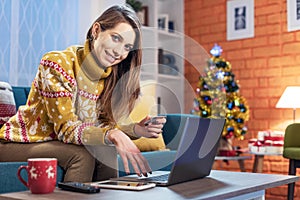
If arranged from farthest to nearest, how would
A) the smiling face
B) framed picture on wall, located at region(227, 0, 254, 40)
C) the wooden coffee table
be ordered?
framed picture on wall, located at region(227, 0, 254, 40) → the smiling face → the wooden coffee table

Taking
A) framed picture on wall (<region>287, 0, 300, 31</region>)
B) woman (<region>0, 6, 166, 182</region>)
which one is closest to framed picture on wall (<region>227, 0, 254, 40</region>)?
framed picture on wall (<region>287, 0, 300, 31</region>)

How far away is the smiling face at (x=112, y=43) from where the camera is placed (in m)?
1.45

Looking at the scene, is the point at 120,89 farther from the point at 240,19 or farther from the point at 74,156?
the point at 240,19

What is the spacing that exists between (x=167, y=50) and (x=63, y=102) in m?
3.40

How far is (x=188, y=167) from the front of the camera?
1281mm

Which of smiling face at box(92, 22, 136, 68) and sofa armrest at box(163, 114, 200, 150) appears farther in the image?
sofa armrest at box(163, 114, 200, 150)

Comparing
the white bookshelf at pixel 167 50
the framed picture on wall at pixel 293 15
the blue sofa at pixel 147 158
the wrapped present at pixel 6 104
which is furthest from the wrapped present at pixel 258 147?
the wrapped present at pixel 6 104

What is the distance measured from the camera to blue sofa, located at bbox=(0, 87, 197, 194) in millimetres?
1503

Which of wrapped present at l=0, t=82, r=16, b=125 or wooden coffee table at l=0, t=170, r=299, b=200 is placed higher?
wrapped present at l=0, t=82, r=16, b=125

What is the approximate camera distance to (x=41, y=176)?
3.51 feet

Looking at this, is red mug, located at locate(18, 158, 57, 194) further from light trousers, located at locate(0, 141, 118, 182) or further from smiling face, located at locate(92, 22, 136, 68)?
smiling face, located at locate(92, 22, 136, 68)

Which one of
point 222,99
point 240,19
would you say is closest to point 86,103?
point 222,99

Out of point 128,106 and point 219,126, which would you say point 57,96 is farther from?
point 219,126

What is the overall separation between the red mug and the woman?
22cm
